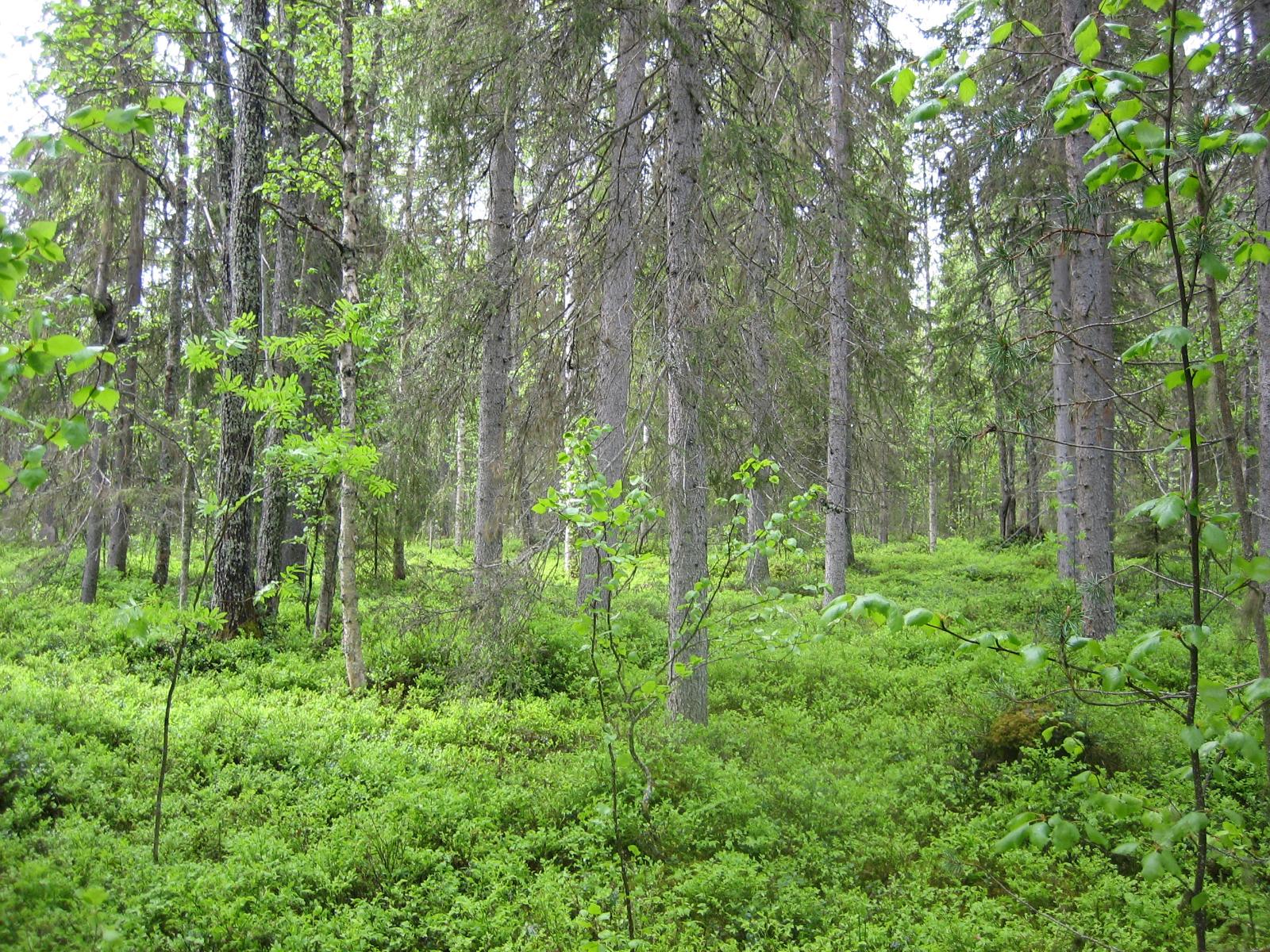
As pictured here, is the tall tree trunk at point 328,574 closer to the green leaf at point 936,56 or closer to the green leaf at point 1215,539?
the green leaf at point 936,56

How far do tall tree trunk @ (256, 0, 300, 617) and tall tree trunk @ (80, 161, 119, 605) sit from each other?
6.78 ft

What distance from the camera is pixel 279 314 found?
1125 cm

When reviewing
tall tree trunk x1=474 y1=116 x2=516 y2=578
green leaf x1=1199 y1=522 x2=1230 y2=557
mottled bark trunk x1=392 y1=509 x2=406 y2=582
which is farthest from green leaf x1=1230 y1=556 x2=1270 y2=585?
mottled bark trunk x1=392 y1=509 x2=406 y2=582

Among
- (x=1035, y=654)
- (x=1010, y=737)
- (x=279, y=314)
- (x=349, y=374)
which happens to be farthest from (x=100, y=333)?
(x=1035, y=654)

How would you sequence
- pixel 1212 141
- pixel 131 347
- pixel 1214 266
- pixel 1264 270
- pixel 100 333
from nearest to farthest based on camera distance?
pixel 1212 141 < pixel 1214 266 < pixel 1264 270 < pixel 100 333 < pixel 131 347

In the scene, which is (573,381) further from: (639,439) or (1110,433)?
(1110,433)

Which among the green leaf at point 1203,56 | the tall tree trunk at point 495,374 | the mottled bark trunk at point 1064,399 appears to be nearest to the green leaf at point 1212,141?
the green leaf at point 1203,56

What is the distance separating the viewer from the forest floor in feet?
13.7

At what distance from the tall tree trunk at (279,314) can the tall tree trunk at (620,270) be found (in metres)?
4.10

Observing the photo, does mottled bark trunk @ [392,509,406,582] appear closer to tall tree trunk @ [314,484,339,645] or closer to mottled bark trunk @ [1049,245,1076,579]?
tall tree trunk @ [314,484,339,645]

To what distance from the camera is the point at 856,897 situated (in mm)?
4645

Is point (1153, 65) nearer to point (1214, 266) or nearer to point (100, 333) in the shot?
point (1214, 266)

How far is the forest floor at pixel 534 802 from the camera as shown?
418cm

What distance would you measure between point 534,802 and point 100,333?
10131 mm
